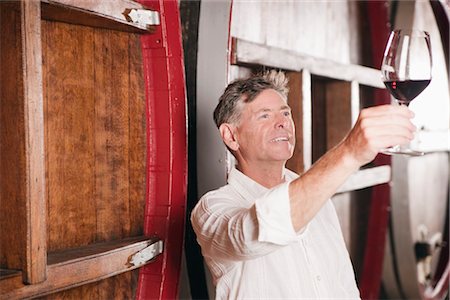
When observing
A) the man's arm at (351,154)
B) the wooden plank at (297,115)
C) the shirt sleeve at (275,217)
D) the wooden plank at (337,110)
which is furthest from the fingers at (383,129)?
the wooden plank at (337,110)

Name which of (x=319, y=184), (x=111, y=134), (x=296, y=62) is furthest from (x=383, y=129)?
(x=296, y=62)

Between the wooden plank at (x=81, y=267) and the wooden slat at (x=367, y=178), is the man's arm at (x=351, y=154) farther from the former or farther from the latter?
the wooden slat at (x=367, y=178)

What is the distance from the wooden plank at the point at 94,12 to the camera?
1.38 metres

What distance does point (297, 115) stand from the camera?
2.42 metres

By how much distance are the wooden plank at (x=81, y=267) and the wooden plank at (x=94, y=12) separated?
1.51 feet

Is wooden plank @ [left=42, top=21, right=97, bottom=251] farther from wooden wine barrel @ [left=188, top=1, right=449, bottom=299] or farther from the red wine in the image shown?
the red wine

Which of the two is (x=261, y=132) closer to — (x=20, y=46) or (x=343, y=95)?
(x=20, y=46)

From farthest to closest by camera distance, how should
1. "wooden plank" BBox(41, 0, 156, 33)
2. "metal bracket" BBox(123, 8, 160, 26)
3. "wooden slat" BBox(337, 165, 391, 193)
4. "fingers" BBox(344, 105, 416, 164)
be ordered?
"wooden slat" BBox(337, 165, 391, 193) < "metal bracket" BBox(123, 8, 160, 26) < "wooden plank" BBox(41, 0, 156, 33) < "fingers" BBox(344, 105, 416, 164)

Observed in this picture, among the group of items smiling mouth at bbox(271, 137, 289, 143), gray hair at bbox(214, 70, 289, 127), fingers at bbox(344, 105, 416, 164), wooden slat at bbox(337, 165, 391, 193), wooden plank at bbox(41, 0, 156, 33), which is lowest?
wooden slat at bbox(337, 165, 391, 193)

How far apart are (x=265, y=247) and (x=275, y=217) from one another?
75 mm

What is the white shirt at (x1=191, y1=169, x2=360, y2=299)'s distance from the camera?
4.26 feet

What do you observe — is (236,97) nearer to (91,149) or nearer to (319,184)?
(91,149)

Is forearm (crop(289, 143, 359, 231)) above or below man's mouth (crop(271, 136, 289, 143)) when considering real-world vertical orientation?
below

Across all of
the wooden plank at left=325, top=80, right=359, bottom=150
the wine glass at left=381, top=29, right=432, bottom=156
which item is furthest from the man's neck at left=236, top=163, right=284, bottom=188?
the wooden plank at left=325, top=80, right=359, bottom=150
